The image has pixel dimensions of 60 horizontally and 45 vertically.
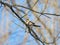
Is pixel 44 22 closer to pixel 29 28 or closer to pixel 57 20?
pixel 57 20

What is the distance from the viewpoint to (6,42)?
219 inches

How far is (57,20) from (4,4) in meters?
3.32

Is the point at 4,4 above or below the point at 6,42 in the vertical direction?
above

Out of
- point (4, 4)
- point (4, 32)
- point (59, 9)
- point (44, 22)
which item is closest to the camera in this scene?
point (4, 4)

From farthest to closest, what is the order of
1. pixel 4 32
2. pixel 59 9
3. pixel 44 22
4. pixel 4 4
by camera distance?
pixel 4 32
pixel 59 9
pixel 44 22
pixel 4 4

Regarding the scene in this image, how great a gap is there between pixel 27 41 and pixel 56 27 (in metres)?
0.65

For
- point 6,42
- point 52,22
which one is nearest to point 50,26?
point 52,22

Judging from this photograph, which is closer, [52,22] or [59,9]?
[52,22]

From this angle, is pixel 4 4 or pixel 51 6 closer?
pixel 4 4

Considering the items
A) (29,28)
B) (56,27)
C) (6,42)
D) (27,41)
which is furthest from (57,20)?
(29,28)

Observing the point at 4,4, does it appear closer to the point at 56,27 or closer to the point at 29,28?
the point at 29,28

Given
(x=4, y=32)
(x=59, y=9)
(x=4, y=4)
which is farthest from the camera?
(x=4, y=32)

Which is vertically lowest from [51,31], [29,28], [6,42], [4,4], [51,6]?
[6,42]

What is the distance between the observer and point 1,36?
18.8 ft
